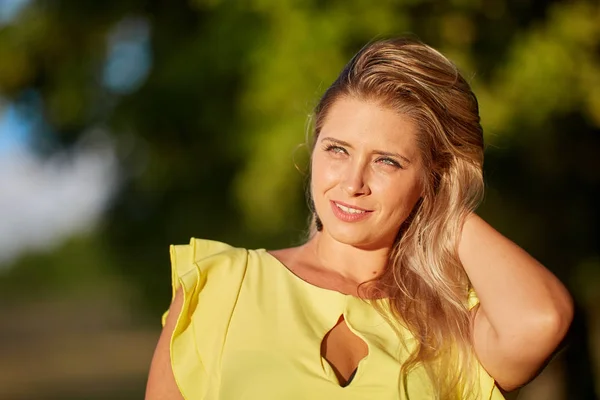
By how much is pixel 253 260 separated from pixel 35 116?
4631 mm

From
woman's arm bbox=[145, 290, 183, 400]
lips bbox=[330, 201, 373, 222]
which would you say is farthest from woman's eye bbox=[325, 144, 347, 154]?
woman's arm bbox=[145, 290, 183, 400]

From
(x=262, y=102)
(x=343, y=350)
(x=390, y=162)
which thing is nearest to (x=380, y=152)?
(x=390, y=162)

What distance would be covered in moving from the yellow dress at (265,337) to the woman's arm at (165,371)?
0.03m

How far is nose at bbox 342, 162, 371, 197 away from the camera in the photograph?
2.54 metres

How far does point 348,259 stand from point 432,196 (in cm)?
27

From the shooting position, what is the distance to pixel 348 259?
108 inches

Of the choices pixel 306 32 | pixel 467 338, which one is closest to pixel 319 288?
pixel 467 338

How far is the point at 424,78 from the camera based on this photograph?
268 centimetres

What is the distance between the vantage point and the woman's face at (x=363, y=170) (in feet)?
8.45

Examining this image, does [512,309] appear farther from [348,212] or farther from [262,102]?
[262,102]

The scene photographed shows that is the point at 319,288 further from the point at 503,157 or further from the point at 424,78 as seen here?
the point at 503,157

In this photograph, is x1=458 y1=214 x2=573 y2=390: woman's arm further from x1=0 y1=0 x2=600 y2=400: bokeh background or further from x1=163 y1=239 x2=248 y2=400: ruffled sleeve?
x1=0 y1=0 x2=600 y2=400: bokeh background

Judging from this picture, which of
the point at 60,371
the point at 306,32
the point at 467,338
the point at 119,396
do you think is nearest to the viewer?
the point at 467,338

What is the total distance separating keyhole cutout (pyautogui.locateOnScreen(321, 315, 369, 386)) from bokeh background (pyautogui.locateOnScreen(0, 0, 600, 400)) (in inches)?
95.5
